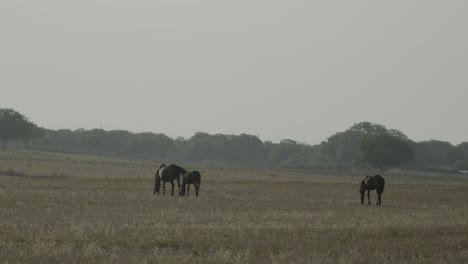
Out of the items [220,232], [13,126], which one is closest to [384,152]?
[13,126]

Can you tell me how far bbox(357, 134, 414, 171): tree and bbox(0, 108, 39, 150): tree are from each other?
6739cm

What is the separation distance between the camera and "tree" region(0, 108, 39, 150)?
147 m

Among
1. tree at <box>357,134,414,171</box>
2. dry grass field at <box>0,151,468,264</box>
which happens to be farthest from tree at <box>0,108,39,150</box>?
dry grass field at <box>0,151,468,264</box>

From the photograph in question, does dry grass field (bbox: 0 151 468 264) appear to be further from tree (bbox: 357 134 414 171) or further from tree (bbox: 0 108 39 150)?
tree (bbox: 0 108 39 150)

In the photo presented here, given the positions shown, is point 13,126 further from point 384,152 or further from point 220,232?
point 220,232

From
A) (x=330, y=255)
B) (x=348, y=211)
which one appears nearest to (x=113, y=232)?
(x=330, y=255)

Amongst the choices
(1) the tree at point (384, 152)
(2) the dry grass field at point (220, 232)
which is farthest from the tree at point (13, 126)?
(2) the dry grass field at point (220, 232)

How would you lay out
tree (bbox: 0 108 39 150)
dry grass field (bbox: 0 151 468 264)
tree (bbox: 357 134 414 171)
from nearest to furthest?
dry grass field (bbox: 0 151 468 264) → tree (bbox: 357 134 414 171) → tree (bbox: 0 108 39 150)

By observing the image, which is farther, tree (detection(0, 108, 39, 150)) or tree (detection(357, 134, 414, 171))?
tree (detection(0, 108, 39, 150))

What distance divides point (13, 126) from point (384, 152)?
7335cm

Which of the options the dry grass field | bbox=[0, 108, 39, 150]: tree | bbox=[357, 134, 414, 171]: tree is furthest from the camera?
bbox=[0, 108, 39, 150]: tree

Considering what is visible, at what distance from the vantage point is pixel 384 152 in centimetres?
13250

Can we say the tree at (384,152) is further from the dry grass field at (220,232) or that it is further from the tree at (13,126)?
the dry grass field at (220,232)

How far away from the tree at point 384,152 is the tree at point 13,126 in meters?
67.4
